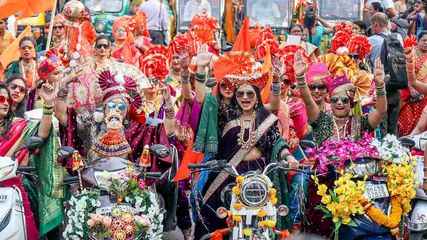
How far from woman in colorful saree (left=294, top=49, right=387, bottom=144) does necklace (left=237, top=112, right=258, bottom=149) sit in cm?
75

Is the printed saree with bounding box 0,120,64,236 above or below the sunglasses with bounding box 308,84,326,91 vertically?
below

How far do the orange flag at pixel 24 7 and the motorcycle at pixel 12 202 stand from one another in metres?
4.34

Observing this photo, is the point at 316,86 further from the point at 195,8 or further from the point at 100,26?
the point at 195,8

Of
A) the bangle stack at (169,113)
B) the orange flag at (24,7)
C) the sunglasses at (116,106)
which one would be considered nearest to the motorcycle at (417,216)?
the bangle stack at (169,113)

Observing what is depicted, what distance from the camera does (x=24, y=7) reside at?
47.7 feet

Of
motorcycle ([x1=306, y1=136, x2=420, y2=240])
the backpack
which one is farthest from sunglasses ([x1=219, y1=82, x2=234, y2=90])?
the backpack

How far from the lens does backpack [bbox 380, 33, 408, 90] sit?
14.7 metres

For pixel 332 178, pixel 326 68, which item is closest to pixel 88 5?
pixel 326 68

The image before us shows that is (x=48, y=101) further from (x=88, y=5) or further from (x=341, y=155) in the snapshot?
(x=88, y=5)

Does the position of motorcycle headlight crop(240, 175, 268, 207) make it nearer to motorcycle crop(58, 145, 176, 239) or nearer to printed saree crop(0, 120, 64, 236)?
motorcycle crop(58, 145, 176, 239)

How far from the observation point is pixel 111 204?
9.42 m

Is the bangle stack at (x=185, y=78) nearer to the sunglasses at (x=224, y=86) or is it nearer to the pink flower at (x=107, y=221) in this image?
the sunglasses at (x=224, y=86)

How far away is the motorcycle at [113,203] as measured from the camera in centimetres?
930

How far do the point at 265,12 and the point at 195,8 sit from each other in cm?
122
